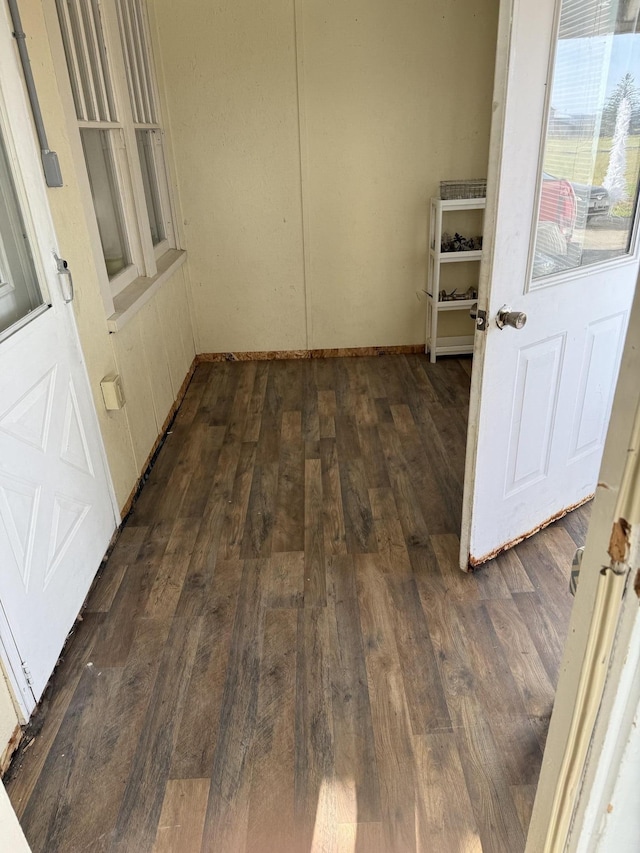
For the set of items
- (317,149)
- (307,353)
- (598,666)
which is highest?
(317,149)

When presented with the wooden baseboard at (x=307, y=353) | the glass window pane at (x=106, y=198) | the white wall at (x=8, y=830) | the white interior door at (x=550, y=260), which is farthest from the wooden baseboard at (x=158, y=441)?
the white wall at (x=8, y=830)

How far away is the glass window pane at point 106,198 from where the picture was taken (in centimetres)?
267

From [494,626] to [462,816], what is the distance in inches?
25.2

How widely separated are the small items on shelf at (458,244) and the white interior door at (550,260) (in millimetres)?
1934

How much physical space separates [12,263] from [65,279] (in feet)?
0.70

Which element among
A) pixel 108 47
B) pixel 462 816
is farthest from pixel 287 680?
pixel 108 47

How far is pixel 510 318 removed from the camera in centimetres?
174

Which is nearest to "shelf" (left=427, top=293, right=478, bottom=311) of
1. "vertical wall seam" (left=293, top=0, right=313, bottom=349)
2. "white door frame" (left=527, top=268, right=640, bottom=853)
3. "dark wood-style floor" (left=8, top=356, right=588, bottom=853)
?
"vertical wall seam" (left=293, top=0, right=313, bottom=349)

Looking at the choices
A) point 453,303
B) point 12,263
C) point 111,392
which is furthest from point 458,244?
point 12,263

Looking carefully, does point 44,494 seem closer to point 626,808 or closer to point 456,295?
point 626,808

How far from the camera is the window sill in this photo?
2556 millimetres

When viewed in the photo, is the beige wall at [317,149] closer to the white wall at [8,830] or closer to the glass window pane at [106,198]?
the glass window pane at [106,198]

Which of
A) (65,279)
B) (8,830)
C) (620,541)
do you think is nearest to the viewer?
(620,541)

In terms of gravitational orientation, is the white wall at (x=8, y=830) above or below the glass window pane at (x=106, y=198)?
below
